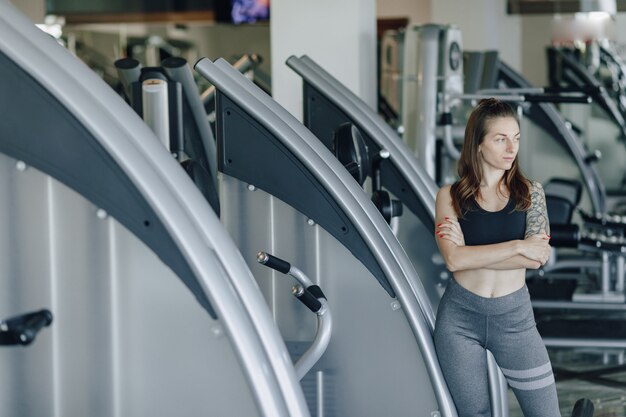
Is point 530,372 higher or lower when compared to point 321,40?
lower

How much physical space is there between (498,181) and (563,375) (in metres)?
2.28

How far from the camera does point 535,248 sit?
8.22 ft

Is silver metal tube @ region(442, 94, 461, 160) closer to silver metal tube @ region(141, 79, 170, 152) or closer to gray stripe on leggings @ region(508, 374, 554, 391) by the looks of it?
gray stripe on leggings @ region(508, 374, 554, 391)

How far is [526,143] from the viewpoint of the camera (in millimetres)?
8359

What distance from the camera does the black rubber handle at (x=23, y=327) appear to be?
1.95 m

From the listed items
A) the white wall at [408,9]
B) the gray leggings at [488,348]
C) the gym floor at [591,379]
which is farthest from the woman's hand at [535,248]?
the white wall at [408,9]

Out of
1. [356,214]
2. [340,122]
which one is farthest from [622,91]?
[356,214]

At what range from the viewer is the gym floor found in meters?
4.14

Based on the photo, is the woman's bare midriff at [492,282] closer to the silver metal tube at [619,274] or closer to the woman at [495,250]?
the woman at [495,250]

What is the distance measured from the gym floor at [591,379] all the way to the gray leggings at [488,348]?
1.40 meters

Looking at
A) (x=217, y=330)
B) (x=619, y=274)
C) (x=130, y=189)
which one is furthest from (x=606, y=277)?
(x=130, y=189)

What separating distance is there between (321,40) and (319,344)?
94.5 inches

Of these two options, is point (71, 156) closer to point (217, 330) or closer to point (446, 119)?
point (217, 330)

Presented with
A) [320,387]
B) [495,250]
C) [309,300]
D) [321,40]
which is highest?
[321,40]
